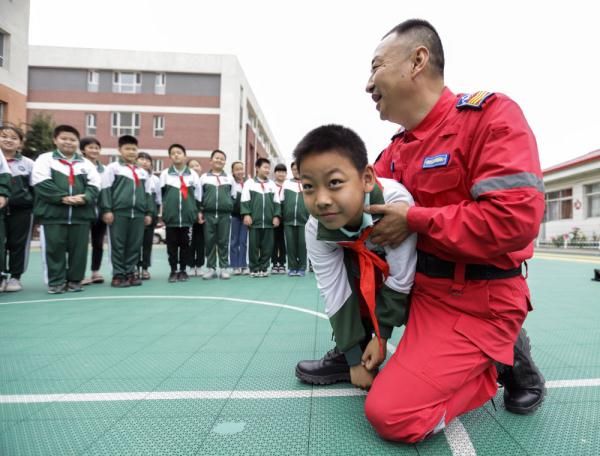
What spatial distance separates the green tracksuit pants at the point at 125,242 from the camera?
16.1 ft

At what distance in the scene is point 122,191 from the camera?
4.93 meters

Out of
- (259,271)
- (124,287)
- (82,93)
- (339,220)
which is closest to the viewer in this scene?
(339,220)

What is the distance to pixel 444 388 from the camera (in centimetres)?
133

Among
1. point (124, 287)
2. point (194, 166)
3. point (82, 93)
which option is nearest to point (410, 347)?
point (124, 287)

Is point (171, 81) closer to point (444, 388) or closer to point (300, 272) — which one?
point (300, 272)

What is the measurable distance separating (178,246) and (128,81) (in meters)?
23.7

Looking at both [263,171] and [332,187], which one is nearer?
[332,187]

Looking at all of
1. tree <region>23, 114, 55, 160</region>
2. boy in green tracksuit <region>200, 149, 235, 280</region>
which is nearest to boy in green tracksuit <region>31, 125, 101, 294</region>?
boy in green tracksuit <region>200, 149, 235, 280</region>

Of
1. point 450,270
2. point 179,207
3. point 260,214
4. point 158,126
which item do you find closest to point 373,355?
point 450,270

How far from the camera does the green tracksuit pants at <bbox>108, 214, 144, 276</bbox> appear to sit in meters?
4.92

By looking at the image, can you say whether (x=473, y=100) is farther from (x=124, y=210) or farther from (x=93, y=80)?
(x=93, y=80)

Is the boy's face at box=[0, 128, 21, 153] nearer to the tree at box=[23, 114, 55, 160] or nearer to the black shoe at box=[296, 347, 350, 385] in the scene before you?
the black shoe at box=[296, 347, 350, 385]

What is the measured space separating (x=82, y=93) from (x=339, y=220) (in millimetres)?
28724

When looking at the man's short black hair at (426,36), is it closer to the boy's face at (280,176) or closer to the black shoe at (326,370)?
the black shoe at (326,370)
